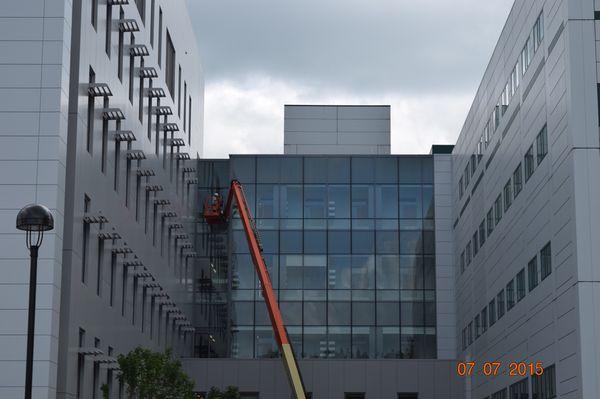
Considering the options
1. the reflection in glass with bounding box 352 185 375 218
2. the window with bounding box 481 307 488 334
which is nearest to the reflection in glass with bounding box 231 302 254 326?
the reflection in glass with bounding box 352 185 375 218

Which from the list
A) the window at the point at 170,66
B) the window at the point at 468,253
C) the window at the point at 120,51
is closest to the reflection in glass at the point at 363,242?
the window at the point at 468,253

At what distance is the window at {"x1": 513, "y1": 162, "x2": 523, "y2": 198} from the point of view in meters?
48.4

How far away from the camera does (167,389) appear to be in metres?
42.4

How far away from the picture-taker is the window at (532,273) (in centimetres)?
4522

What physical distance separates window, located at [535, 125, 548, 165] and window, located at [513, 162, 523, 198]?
377 cm

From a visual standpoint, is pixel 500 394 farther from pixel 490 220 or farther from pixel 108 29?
pixel 108 29

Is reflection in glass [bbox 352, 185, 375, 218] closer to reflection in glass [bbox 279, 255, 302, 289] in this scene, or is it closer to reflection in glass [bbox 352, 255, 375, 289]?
reflection in glass [bbox 352, 255, 375, 289]

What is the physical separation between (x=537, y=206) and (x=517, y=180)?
4833mm

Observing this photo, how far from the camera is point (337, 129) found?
267ft

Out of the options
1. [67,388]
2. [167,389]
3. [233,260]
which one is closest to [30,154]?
[67,388]

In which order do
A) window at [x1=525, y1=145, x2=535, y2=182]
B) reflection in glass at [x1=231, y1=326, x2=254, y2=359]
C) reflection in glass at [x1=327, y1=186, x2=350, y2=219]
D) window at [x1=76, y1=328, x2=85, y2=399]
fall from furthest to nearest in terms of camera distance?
reflection in glass at [x1=327, y1=186, x2=350, y2=219] → reflection in glass at [x1=231, y1=326, x2=254, y2=359] → window at [x1=525, y1=145, x2=535, y2=182] → window at [x1=76, y1=328, x2=85, y2=399]

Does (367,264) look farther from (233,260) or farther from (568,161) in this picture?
(568,161)

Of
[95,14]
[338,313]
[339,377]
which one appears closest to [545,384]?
[95,14]

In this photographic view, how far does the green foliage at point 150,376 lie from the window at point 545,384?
42.8ft
